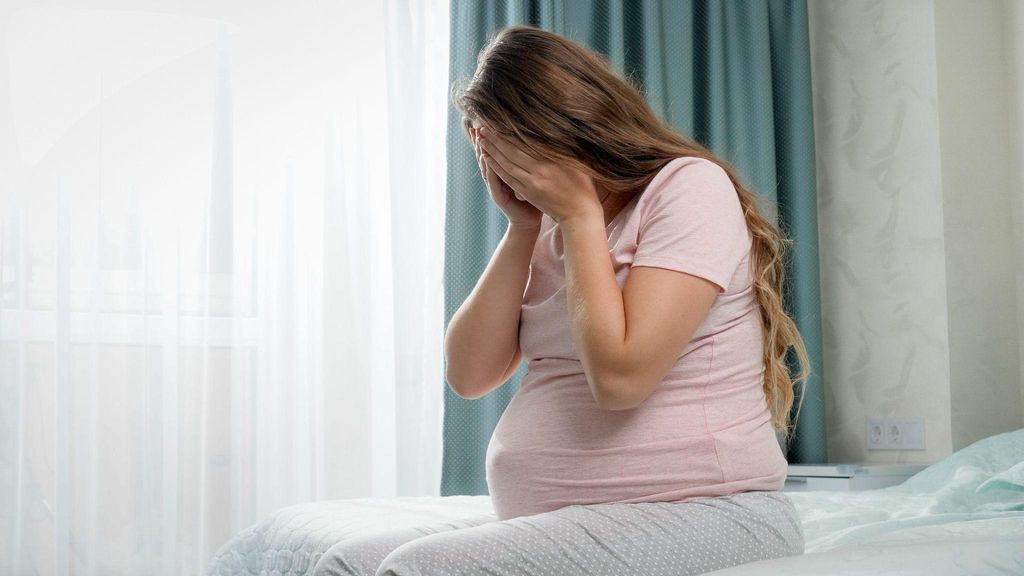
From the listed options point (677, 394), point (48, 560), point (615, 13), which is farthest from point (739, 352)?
Result: point (615, 13)

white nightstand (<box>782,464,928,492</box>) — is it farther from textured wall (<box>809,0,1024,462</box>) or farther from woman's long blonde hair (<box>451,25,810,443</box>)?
woman's long blonde hair (<box>451,25,810,443</box>)

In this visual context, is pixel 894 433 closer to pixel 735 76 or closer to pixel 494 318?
pixel 735 76

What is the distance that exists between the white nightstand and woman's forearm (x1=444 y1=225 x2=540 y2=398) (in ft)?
4.91

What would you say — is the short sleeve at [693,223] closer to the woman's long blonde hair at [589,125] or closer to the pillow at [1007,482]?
the woman's long blonde hair at [589,125]

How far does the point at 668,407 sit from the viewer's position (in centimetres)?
111

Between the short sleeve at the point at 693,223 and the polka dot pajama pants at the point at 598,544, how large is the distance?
0.81 feet

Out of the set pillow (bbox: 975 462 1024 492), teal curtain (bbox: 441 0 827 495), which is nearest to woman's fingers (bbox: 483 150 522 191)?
pillow (bbox: 975 462 1024 492)

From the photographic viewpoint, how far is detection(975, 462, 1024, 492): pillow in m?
1.69

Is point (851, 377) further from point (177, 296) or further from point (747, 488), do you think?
point (747, 488)

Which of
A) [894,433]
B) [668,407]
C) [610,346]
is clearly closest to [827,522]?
[668,407]

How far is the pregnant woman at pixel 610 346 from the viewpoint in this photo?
1.00 m

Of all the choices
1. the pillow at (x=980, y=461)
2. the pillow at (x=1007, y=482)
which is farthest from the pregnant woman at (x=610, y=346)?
the pillow at (x=980, y=461)

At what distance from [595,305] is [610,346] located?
5 centimetres

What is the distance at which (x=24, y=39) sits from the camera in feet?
8.05
